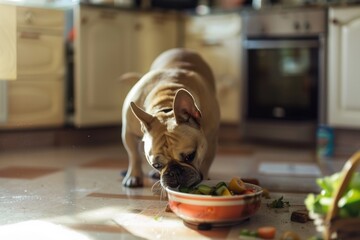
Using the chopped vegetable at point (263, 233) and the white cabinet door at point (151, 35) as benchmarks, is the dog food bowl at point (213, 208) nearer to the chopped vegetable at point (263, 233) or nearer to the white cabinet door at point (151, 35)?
the chopped vegetable at point (263, 233)

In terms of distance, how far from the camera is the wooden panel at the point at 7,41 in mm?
2039

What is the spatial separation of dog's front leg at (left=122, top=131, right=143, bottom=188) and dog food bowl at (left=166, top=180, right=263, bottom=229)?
70 centimetres

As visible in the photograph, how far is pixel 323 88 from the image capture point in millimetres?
3639

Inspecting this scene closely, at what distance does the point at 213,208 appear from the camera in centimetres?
164

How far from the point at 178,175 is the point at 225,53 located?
237cm

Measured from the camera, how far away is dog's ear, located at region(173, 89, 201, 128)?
1830 millimetres

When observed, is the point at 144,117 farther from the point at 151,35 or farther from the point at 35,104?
the point at 151,35

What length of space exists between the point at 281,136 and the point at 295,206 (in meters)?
1.88

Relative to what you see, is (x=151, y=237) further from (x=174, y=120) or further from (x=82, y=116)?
(x=82, y=116)

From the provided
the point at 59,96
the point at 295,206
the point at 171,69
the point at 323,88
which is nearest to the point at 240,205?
the point at 295,206

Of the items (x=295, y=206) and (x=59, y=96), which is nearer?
(x=295, y=206)

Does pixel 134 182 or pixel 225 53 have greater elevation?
pixel 225 53

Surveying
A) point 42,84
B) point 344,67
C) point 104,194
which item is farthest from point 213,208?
point 42,84

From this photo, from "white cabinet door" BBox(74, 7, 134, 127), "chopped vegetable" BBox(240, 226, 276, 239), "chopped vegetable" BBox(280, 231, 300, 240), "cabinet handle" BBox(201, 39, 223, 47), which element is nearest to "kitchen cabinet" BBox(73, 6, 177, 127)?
"white cabinet door" BBox(74, 7, 134, 127)
